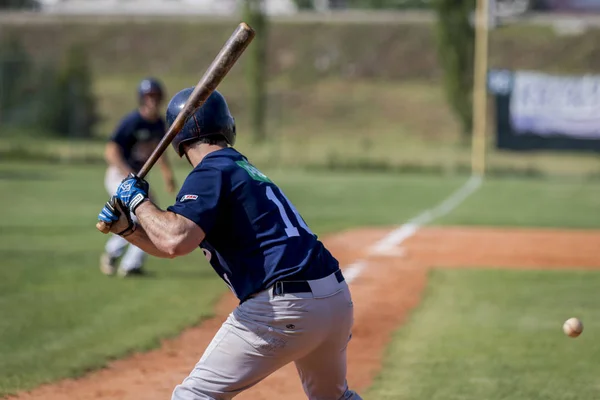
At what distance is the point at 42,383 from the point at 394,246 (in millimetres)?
7726

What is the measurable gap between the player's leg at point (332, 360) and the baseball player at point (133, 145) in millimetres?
6694

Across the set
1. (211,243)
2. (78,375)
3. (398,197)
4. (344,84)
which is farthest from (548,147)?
(211,243)

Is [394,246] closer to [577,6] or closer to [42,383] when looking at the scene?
[42,383]

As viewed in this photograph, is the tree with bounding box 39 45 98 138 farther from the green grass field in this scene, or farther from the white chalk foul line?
the white chalk foul line

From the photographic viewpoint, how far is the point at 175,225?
167 inches

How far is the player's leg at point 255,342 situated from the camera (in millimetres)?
4285

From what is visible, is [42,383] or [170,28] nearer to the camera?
[42,383]

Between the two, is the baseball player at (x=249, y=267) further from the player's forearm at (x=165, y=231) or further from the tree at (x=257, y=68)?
the tree at (x=257, y=68)

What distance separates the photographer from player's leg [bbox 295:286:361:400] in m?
4.46

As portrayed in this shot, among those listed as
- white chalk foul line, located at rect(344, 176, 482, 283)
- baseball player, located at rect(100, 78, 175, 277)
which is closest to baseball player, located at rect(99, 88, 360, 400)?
white chalk foul line, located at rect(344, 176, 482, 283)

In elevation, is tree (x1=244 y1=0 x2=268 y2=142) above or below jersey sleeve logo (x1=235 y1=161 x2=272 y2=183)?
below

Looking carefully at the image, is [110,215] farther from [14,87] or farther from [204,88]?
[14,87]

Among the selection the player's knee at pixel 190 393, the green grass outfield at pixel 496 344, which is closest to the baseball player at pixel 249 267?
the player's knee at pixel 190 393

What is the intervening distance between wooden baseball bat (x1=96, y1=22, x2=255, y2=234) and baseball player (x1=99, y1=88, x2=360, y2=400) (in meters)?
0.06
